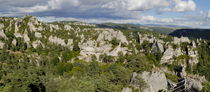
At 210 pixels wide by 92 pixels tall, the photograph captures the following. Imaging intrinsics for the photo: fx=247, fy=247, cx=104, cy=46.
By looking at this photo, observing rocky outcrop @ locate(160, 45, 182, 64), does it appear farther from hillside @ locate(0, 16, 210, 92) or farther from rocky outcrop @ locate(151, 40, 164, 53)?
rocky outcrop @ locate(151, 40, 164, 53)

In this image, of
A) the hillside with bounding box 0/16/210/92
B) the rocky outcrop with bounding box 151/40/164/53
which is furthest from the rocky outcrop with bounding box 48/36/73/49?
the rocky outcrop with bounding box 151/40/164/53

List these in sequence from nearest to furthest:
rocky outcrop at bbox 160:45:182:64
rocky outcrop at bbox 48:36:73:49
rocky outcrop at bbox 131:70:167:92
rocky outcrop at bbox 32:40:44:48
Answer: rocky outcrop at bbox 131:70:167:92 < rocky outcrop at bbox 160:45:182:64 < rocky outcrop at bbox 32:40:44:48 < rocky outcrop at bbox 48:36:73:49

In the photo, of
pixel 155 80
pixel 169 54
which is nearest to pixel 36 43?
pixel 169 54

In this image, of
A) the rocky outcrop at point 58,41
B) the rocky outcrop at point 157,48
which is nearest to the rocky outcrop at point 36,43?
the rocky outcrop at point 58,41

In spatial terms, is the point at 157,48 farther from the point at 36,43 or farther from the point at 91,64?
the point at 36,43

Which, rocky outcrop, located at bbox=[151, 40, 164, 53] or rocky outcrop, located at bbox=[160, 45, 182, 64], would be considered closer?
rocky outcrop, located at bbox=[160, 45, 182, 64]

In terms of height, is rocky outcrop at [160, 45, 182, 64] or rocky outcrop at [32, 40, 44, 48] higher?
rocky outcrop at [32, 40, 44, 48]

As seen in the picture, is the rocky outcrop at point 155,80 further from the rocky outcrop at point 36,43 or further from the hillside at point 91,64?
the rocky outcrop at point 36,43

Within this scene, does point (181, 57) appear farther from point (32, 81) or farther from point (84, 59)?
point (32, 81)
